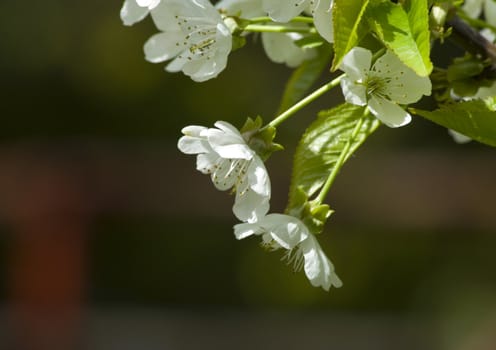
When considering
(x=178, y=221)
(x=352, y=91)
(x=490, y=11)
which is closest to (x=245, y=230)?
(x=352, y=91)

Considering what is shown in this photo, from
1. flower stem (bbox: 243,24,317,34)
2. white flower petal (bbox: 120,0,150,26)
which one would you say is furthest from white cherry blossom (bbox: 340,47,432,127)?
white flower petal (bbox: 120,0,150,26)

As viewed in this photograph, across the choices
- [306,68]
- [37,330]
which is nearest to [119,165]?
[37,330]

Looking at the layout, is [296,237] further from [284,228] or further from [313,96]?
[313,96]

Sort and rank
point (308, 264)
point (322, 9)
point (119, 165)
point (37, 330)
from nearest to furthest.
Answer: point (322, 9) → point (308, 264) → point (37, 330) → point (119, 165)

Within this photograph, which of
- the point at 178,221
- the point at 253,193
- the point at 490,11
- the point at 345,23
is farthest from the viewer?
the point at 178,221

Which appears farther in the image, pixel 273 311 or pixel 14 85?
pixel 14 85

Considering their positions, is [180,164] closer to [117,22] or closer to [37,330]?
[37,330]
